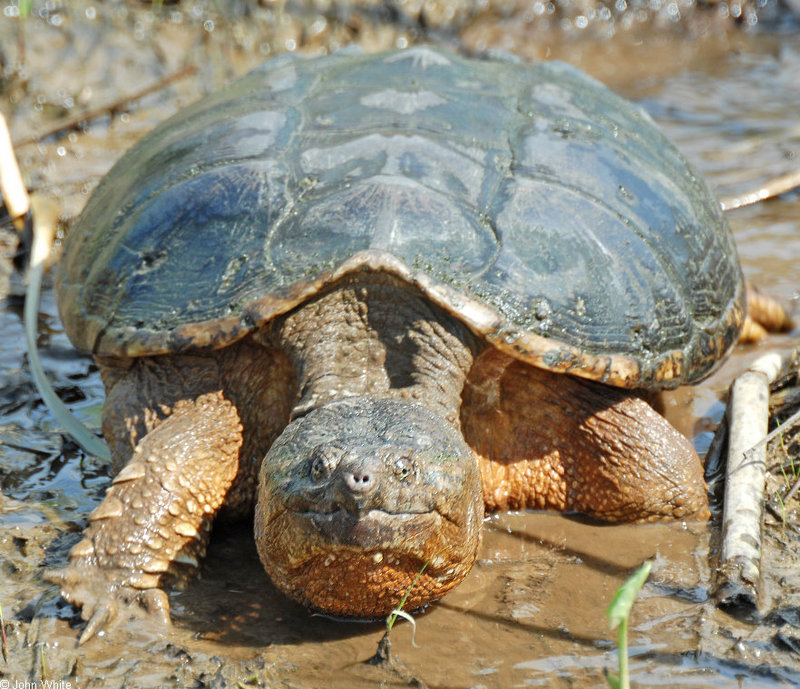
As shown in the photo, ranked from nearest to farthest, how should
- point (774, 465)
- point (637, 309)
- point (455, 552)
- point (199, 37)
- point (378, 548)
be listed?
point (378, 548), point (455, 552), point (637, 309), point (774, 465), point (199, 37)

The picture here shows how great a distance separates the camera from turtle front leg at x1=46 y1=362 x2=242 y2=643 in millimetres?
3156

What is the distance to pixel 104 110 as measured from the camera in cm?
693

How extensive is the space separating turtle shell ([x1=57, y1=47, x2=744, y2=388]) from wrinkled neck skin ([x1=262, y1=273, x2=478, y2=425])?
13 cm

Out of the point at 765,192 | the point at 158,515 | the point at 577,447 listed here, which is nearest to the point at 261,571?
the point at 158,515

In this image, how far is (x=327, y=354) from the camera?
3.38 m

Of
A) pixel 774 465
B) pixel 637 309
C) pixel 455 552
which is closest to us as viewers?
pixel 455 552

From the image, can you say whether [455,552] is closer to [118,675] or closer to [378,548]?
[378,548]

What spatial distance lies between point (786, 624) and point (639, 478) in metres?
0.80

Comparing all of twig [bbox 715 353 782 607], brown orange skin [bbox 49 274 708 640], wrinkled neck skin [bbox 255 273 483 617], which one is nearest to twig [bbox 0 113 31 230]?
brown orange skin [bbox 49 274 708 640]

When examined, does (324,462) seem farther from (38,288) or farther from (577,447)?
(38,288)

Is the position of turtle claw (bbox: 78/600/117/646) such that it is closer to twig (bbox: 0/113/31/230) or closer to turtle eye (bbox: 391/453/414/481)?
turtle eye (bbox: 391/453/414/481)

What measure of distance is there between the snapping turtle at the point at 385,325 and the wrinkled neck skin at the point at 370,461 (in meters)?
0.01

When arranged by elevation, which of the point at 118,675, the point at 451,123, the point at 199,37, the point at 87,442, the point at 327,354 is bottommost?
the point at 118,675

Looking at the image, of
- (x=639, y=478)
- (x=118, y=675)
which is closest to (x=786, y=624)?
(x=639, y=478)
